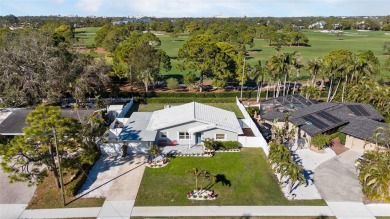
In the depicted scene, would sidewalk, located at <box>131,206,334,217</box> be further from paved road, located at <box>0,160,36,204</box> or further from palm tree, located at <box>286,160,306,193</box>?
paved road, located at <box>0,160,36,204</box>

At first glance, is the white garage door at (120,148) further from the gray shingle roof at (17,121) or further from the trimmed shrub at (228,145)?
the trimmed shrub at (228,145)

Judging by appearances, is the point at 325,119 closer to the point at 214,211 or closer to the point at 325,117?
the point at 325,117

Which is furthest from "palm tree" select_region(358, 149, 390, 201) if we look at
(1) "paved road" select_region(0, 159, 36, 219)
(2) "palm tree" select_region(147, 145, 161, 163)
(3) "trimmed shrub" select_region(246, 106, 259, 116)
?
(1) "paved road" select_region(0, 159, 36, 219)

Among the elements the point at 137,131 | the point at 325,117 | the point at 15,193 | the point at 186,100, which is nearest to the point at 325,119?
the point at 325,117

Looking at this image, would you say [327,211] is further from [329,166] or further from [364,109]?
[364,109]

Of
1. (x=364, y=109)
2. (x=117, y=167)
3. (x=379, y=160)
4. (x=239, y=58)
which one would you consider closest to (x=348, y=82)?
(x=364, y=109)

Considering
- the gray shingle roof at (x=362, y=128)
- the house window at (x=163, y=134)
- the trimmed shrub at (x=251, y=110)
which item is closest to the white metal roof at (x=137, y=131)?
the house window at (x=163, y=134)
